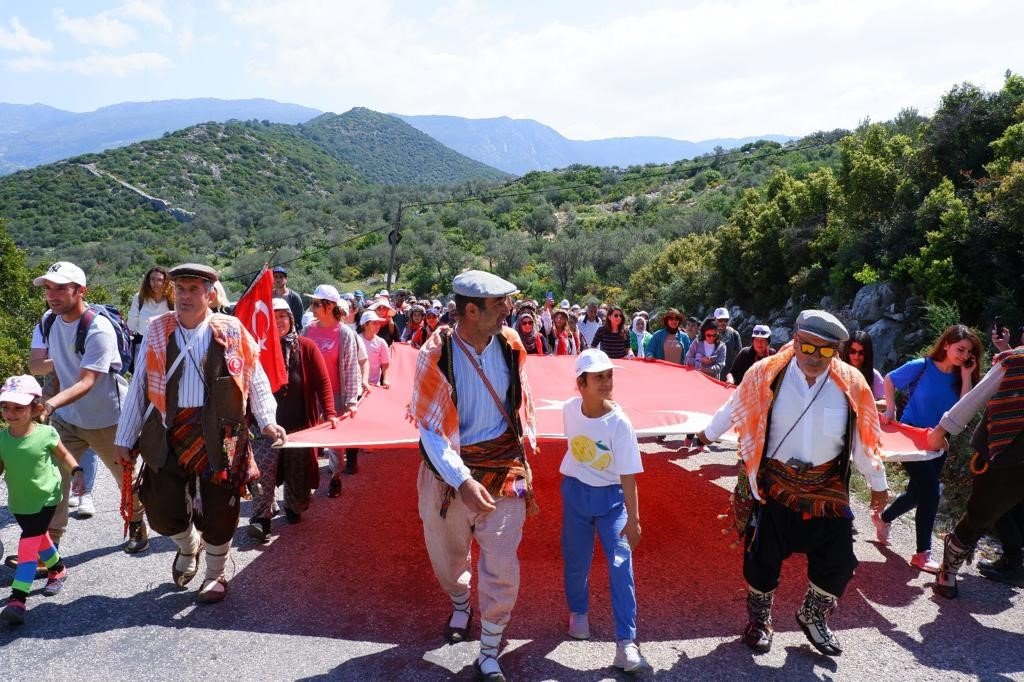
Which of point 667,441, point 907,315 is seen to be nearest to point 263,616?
point 667,441

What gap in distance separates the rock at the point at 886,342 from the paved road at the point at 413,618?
24.8ft

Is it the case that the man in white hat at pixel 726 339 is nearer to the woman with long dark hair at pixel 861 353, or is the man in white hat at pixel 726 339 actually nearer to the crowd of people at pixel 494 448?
the woman with long dark hair at pixel 861 353

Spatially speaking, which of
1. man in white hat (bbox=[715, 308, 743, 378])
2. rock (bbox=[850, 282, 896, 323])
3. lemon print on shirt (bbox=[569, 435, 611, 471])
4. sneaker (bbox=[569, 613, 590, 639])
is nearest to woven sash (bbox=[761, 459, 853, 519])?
lemon print on shirt (bbox=[569, 435, 611, 471])

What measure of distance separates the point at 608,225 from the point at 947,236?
32989 mm

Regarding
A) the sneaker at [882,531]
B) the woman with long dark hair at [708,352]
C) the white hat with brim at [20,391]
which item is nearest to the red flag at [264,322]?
the white hat with brim at [20,391]

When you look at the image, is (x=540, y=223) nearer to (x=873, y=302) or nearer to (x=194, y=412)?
(x=873, y=302)

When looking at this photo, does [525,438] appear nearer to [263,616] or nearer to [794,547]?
[794,547]

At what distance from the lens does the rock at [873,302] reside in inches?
523

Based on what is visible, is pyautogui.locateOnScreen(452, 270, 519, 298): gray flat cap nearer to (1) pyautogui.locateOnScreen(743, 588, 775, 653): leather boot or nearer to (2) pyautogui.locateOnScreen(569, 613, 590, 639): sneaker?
(2) pyautogui.locateOnScreen(569, 613, 590, 639): sneaker

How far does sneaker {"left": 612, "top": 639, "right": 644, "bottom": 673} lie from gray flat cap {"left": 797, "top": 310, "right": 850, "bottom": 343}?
180 centimetres

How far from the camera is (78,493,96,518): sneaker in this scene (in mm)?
5422

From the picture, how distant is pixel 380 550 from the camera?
16.2 ft

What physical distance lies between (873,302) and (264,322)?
12356 millimetres

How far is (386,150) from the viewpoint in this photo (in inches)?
5310
